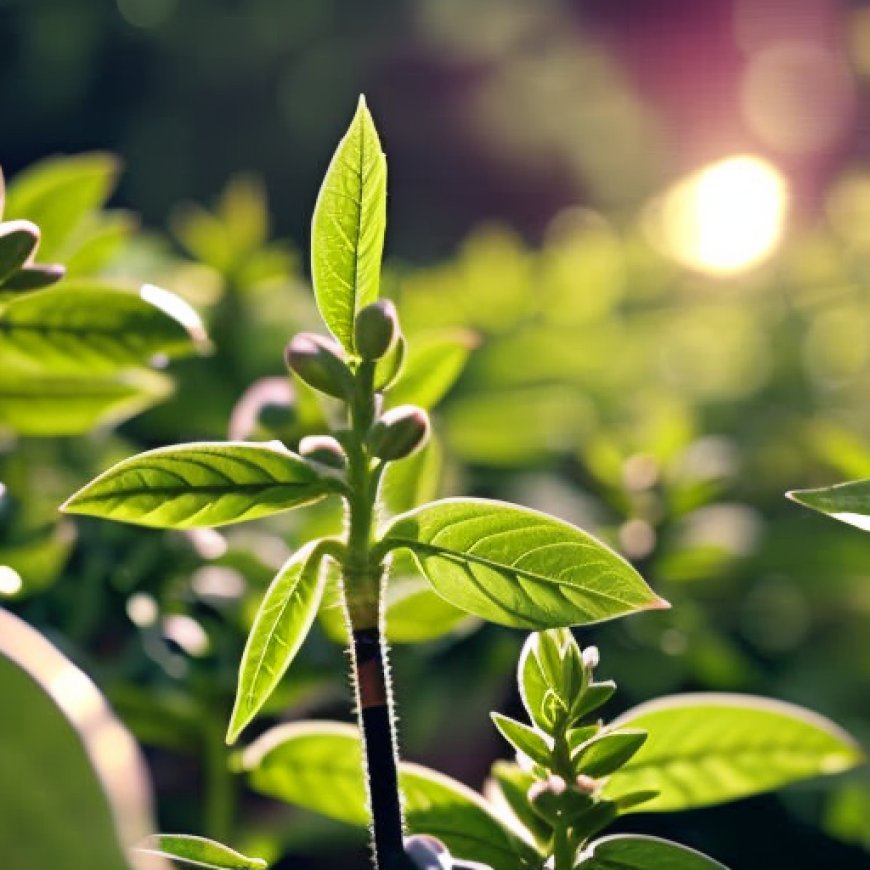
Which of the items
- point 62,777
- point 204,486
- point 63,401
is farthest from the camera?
point 63,401

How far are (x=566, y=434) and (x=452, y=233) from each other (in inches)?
79.5

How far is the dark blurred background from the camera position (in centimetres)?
77

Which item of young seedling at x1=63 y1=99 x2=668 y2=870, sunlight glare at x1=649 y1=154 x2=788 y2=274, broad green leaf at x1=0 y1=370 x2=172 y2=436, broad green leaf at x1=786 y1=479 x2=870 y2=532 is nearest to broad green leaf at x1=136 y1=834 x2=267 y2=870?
young seedling at x1=63 y1=99 x2=668 y2=870

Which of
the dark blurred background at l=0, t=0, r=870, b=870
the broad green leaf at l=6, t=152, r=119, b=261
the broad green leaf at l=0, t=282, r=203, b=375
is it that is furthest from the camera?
the dark blurred background at l=0, t=0, r=870, b=870

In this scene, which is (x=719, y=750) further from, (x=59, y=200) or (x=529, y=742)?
(x=59, y=200)

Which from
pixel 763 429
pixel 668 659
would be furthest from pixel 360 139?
pixel 763 429

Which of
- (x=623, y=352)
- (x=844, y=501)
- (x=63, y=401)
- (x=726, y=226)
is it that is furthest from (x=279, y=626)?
(x=726, y=226)

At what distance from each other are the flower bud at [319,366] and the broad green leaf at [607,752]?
108 millimetres

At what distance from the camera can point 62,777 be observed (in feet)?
0.76

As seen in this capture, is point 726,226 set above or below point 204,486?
above

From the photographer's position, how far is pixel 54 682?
0.82 feet

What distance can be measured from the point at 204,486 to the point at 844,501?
6.1 inches

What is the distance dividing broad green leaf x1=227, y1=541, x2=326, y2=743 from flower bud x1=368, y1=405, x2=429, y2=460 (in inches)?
1.3

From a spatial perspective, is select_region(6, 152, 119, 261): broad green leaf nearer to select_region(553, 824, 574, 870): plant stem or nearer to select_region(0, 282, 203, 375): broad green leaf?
select_region(0, 282, 203, 375): broad green leaf
